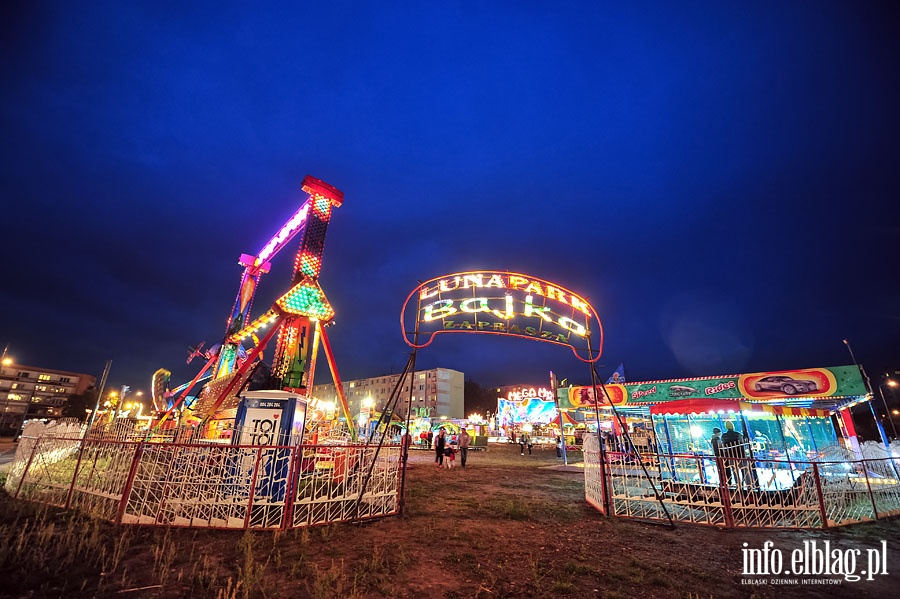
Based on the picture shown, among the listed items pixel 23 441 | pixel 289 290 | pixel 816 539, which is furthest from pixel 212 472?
pixel 816 539

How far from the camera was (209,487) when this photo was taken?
708 cm

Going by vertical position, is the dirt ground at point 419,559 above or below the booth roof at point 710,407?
below

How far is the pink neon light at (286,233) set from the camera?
20528 mm

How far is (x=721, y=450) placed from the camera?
9438mm

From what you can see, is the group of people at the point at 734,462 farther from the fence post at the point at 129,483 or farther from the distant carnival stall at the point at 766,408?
the fence post at the point at 129,483

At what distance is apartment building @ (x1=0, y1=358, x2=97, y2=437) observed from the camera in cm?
7894

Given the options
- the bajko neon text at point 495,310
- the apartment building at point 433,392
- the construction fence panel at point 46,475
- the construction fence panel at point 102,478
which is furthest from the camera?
the apartment building at point 433,392

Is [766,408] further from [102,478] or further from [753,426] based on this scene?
[102,478]

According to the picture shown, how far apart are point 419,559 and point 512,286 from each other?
7.53 metres

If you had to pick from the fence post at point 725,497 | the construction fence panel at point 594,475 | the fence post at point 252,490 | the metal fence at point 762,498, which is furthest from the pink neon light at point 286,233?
the fence post at point 725,497

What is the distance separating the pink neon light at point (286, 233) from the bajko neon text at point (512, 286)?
37.3 feet

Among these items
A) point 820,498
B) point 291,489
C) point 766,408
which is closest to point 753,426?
point 766,408

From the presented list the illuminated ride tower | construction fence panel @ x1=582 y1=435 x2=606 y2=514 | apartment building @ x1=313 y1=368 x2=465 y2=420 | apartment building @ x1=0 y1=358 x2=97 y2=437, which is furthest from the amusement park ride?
apartment building @ x1=0 y1=358 x2=97 y2=437

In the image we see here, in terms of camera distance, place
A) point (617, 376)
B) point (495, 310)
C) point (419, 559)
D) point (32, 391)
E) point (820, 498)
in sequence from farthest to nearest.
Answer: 1. point (32, 391)
2. point (617, 376)
3. point (495, 310)
4. point (820, 498)
5. point (419, 559)
